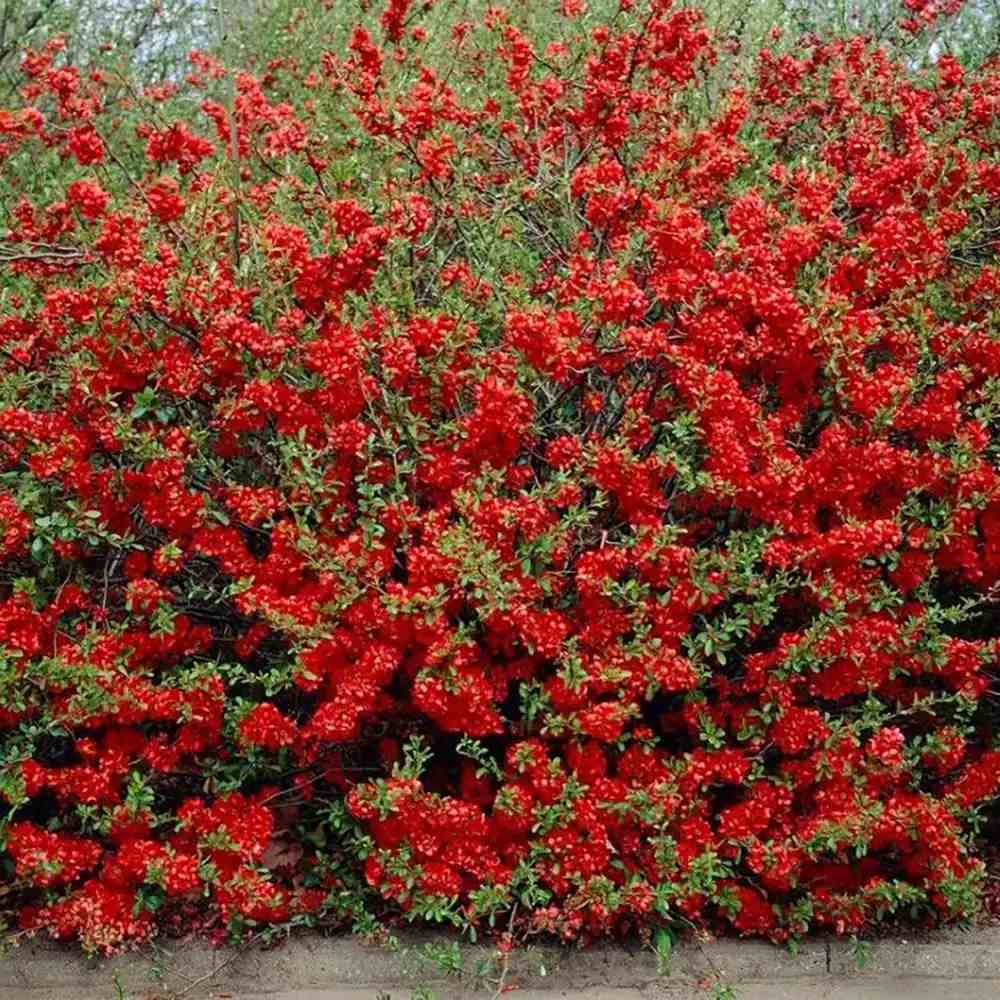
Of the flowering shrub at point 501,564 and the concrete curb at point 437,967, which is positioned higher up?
the flowering shrub at point 501,564

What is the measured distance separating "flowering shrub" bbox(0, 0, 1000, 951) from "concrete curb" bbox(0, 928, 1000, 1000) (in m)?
0.08

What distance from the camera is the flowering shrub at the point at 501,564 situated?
329 centimetres

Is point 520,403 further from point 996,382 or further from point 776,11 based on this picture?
point 776,11

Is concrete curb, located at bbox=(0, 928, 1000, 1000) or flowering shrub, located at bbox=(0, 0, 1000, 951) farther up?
flowering shrub, located at bbox=(0, 0, 1000, 951)

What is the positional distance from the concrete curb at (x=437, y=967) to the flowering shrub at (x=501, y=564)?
0.08 meters

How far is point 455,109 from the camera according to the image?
398cm

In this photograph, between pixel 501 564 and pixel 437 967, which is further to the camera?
pixel 437 967

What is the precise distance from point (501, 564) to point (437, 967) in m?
1.01

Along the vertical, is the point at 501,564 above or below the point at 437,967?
above

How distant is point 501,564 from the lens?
3.26 m

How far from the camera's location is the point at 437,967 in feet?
11.2

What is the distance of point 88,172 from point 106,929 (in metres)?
3.47

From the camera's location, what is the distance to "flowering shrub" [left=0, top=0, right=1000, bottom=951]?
3.29 metres

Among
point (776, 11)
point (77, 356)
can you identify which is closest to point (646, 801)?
point (77, 356)
